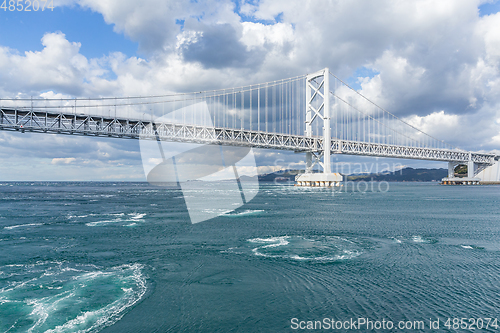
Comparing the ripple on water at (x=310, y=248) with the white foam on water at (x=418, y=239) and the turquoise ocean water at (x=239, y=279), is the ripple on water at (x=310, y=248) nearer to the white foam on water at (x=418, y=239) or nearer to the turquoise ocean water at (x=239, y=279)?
the turquoise ocean water at (x=239, y=279)

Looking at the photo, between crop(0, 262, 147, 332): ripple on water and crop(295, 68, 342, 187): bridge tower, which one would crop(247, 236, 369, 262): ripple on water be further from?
crop(295, 68, 342, 187): bridge tower

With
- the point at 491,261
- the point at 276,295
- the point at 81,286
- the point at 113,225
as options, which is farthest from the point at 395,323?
the point at 113,225

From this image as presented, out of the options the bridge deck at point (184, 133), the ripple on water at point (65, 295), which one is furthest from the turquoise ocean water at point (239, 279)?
the bridge deck at point (184, 133)

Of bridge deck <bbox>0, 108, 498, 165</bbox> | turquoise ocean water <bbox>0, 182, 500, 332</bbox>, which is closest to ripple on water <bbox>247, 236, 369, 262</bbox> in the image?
turquoise ocean water <bbox>0, 182, 500, 332</bbox>

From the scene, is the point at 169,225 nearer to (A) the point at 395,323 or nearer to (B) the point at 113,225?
(B) the point at 113,225

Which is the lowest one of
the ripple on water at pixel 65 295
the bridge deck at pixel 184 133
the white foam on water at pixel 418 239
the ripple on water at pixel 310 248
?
the white foam on water at pixel 418 239
